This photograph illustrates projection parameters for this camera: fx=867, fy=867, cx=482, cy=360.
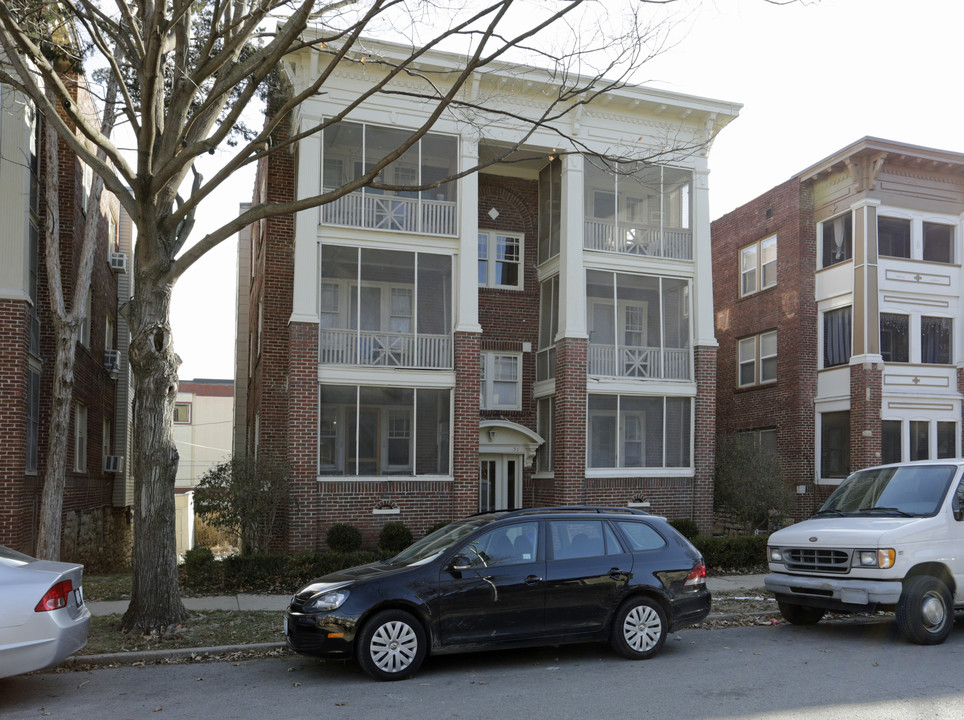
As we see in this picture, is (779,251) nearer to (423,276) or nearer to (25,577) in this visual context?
(423,276)

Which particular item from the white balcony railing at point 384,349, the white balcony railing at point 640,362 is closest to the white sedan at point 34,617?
the white balcony railing at point 384,349

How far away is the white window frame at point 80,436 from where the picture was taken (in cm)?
1860

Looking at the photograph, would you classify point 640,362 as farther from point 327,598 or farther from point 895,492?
point 327,598

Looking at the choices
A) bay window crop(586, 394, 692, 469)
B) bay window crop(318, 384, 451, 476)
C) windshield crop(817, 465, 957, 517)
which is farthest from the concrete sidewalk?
bay window crop(586, 394, 692, 469)

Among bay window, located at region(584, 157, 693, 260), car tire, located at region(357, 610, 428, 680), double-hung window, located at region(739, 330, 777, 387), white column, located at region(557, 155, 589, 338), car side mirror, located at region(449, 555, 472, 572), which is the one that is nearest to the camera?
car tire, located at region(357, 610, 428, 680)

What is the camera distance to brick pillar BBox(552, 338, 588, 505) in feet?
64.0

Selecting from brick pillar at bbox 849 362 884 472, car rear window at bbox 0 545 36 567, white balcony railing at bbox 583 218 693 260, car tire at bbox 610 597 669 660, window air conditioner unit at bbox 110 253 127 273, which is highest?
white balcony railing at bbox 583 218 693 260

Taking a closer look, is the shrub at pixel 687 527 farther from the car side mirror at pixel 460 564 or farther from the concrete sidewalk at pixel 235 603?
the car side mirror at pixel 460 564

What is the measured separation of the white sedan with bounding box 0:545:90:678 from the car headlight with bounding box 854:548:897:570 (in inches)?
312

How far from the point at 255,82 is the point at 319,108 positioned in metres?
8.16

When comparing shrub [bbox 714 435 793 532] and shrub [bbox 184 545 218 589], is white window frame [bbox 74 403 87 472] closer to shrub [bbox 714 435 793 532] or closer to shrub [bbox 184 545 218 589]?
shrub [bbox 184 545 218 589]

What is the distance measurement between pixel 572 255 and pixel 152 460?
1213 centimetres

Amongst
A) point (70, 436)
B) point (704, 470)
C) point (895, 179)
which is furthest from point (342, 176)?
point (895, 179)

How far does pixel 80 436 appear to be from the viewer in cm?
1936
